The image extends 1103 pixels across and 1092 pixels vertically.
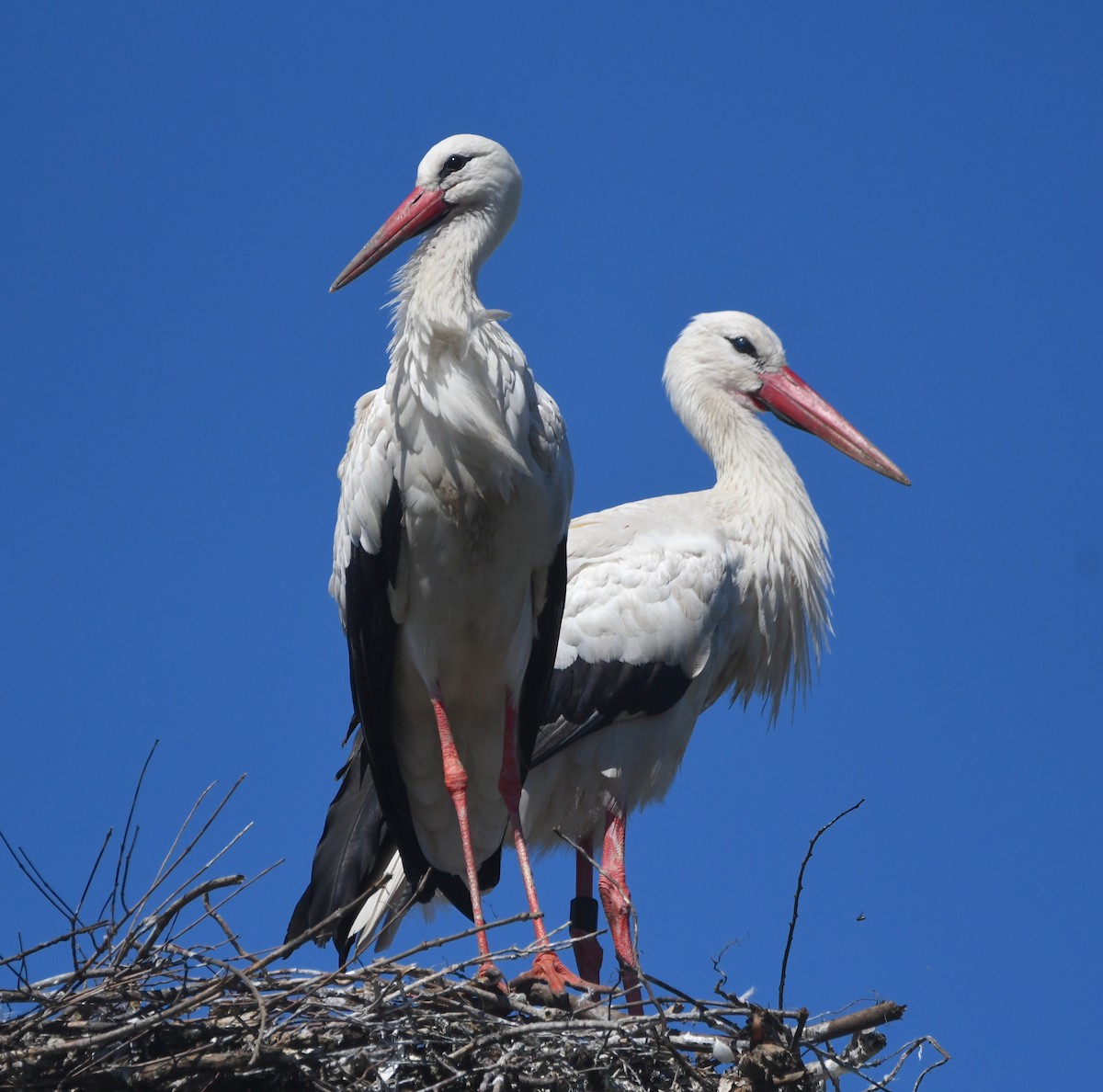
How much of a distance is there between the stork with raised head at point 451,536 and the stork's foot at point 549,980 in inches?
0.6

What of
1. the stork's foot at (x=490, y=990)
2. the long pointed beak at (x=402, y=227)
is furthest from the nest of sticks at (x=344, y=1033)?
the long pointed beak at (x=402, y=227)

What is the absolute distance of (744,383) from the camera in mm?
8133

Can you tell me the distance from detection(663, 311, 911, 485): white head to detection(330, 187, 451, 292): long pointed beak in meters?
2.35

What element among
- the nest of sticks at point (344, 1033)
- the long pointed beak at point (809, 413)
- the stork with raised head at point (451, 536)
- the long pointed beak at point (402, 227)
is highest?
the long pointed beak at point (809, 413)

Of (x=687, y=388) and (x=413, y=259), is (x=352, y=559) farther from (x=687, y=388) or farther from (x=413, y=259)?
(x=687, y=388)

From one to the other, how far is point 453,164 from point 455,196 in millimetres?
128

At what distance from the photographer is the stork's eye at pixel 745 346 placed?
26.9 ft

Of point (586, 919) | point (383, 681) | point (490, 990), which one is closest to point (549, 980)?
point (490, 990)

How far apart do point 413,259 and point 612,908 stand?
2.33m

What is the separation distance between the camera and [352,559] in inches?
223

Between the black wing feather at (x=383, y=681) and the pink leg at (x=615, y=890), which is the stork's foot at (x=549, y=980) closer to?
the black wing feather at (x=383, y=681)

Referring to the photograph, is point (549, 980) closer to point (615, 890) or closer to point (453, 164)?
point (615, 890)

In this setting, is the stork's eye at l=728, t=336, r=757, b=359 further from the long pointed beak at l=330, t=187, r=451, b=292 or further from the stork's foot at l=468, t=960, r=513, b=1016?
the stork's foot at l=468, t=960, r=513, b=1016

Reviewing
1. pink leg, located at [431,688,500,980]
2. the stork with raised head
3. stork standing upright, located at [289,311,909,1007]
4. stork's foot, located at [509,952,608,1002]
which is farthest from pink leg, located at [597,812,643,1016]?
stork's foot, located at [509,952,608,1002]
